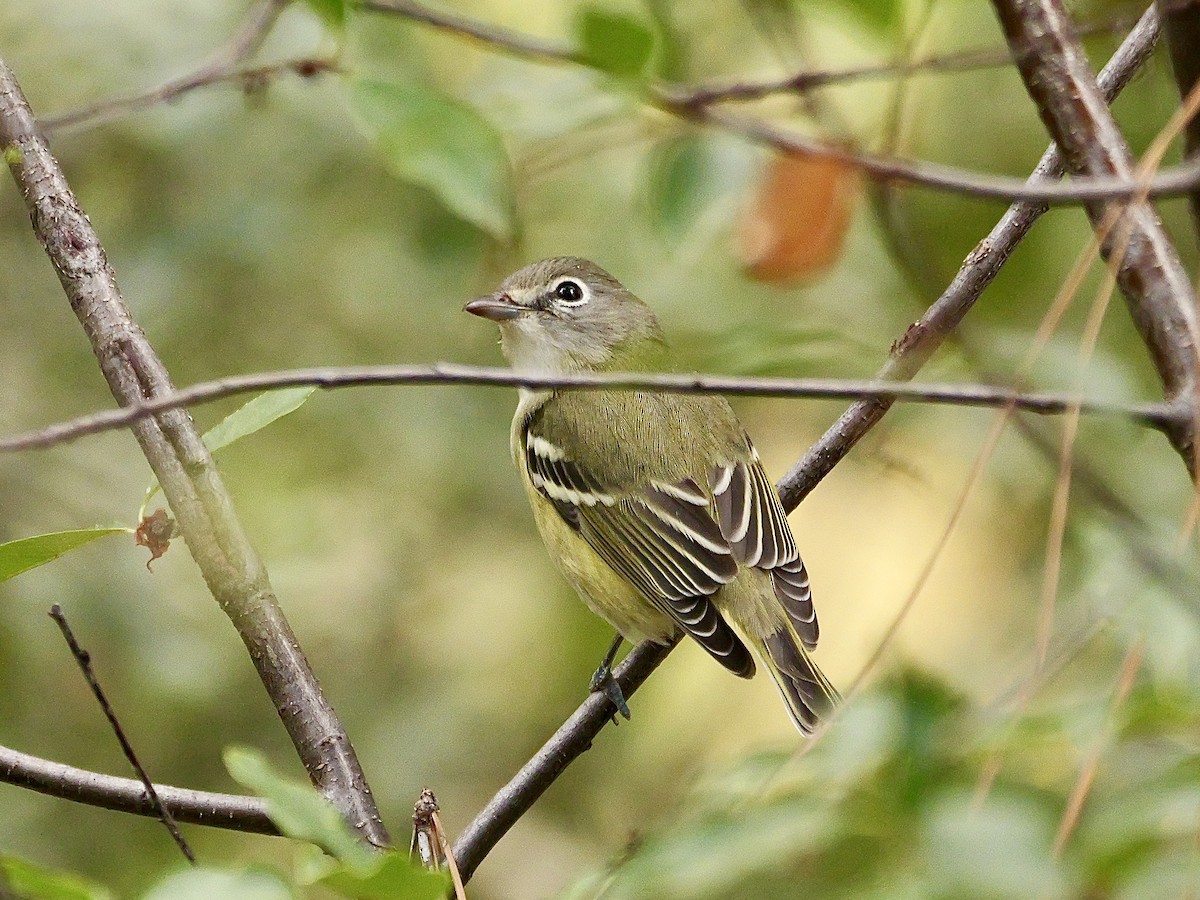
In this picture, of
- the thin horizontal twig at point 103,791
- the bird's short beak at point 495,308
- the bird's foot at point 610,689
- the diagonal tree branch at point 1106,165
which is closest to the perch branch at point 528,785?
the bird's foot at point 610,689

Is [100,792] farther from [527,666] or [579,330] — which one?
[527,666]

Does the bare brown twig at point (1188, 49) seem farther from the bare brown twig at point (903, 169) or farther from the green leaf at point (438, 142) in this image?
the green leaf at point (438, 142)

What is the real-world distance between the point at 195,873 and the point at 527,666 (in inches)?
193

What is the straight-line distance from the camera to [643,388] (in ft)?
4.42

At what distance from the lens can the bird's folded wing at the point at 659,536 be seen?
362 cm

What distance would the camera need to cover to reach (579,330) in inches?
185

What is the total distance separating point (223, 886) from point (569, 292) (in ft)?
11.9

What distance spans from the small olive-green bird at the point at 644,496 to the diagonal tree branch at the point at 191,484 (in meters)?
1.20

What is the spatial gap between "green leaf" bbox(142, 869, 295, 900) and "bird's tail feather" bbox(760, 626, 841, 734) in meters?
2.26

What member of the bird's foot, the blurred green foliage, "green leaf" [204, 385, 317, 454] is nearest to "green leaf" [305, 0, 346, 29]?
the blurred green foliage

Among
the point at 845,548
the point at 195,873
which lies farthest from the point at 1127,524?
the point at 845,548

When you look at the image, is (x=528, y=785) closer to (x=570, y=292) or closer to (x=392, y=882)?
(x=392, y=882)

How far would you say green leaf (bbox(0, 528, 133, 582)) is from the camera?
5.48 ft

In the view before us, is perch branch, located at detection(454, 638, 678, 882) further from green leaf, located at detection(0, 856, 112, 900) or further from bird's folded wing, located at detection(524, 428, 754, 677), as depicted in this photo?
green leaf, located at detection(0, 856, 112, 900)
